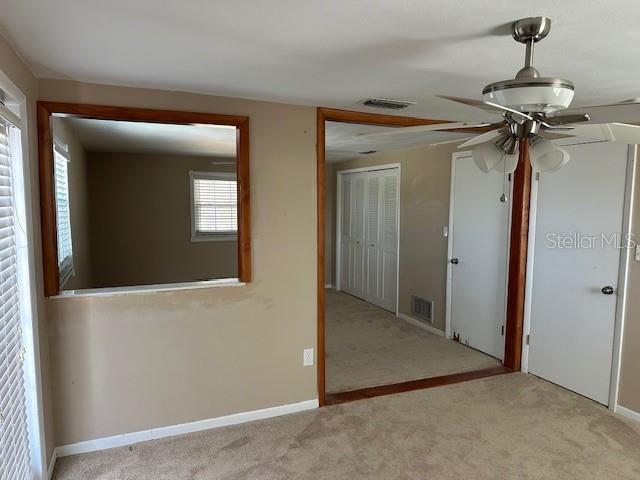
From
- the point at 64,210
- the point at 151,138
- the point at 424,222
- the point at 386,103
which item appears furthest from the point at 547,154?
the point at 151,138

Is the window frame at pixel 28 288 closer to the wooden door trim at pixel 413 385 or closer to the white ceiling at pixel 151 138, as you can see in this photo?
the white ceiling at pixel 151 138

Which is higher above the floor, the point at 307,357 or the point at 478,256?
the point at 478,256

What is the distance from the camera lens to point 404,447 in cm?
254

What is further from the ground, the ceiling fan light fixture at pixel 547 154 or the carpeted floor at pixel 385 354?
the ceiling fan light fixture at pixel 547 154

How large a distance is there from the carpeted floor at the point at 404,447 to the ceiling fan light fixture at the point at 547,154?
66.0 inches

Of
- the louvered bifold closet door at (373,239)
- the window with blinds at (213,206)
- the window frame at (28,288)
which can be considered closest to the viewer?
the window frame at (28,288)

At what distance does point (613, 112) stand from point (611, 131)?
270 mm

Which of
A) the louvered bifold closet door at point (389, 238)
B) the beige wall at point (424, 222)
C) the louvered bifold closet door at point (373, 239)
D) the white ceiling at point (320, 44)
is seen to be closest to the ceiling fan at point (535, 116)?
the white ceiling at point (320, 44)

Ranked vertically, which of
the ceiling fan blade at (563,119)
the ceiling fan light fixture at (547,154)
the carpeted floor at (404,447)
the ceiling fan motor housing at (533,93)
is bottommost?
the carpeted floor at (404,447)

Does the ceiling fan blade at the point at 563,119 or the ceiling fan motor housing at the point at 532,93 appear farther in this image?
the ceiling fan blade at the point at 563,119

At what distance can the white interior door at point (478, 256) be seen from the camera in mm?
3977

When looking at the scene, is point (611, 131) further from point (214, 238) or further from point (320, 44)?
point (214, 238)

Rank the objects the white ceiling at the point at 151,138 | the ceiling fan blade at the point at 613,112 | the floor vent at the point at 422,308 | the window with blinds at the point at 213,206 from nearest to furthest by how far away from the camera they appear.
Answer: the ceiling fan blade at the point at 613,112 < the white ceiling at the point at 151,138 < the floor vent at the point at 422,308 < the window with blinds at the point at 213,206

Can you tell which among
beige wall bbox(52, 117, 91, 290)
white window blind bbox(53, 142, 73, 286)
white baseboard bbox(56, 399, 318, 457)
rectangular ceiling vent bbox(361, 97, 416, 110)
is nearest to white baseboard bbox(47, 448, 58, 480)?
white baseboard bbox(56, 399, 318, 457)
